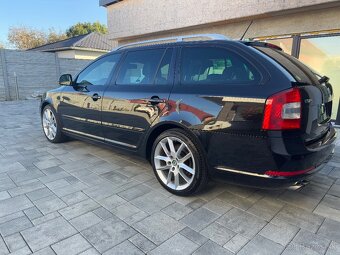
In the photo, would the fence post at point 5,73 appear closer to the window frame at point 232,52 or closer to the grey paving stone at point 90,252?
the window frame at point 232,52

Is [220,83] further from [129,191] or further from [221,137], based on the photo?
[129,191]

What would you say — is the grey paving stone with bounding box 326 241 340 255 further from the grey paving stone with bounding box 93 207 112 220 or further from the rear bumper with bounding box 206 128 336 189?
the grey paving stone with bounding box 93 207 112 220

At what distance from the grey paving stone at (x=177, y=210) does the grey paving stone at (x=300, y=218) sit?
0.86 metres

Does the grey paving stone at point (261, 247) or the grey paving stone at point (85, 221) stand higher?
the grey paving stone at point (85, 221)

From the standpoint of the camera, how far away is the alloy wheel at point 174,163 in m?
2.65

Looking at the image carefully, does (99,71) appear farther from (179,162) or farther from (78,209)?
→ (78,209)

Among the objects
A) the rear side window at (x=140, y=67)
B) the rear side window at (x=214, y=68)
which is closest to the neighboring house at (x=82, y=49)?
the rear side window at (x=140, y=67)

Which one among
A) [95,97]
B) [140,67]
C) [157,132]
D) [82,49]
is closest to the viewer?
[157,132]

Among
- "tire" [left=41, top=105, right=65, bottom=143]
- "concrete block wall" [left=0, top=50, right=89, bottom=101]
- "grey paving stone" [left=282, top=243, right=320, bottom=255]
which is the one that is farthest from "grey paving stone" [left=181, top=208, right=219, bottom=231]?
Answer: "concrete block wall" [left=0, top=50, right=89, bottom=101]

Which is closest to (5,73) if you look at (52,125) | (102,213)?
(52,125)

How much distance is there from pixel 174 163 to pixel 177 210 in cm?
51

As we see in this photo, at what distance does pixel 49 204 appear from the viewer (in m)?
2.57

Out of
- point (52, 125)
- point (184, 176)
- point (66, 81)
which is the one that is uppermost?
point (66, 81)

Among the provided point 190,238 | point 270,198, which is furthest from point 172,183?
point 270,198
